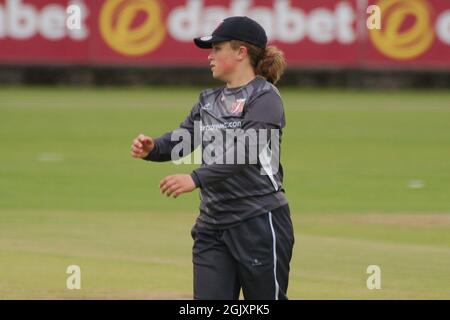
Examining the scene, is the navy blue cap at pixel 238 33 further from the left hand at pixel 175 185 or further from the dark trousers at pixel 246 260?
the dark trousers at pixel 246 260

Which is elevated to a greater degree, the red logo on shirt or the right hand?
the red logo on shirt

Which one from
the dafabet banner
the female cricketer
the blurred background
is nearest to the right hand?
the female cricketer

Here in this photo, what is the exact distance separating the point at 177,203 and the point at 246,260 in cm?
839

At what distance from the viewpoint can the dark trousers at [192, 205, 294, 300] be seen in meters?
7.71

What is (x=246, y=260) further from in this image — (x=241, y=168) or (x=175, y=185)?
(x=175, y=185)

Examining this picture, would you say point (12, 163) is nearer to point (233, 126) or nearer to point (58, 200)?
point (58, 200)

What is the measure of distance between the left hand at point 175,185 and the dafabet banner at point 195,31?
24.0 m

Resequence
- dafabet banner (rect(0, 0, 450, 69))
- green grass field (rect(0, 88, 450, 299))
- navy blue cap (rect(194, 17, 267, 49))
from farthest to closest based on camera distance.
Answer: dafabet banner (rect(0, 0, 450, 69)), green grass field (rect(0, 88, 450, 299)), navy blue cap (rect(194, 17, 267, 49))

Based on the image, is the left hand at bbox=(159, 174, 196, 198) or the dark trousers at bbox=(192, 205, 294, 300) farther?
the dark trousers at bbox=(192, 205, 294, 300)

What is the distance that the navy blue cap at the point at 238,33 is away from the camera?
25.6 ft

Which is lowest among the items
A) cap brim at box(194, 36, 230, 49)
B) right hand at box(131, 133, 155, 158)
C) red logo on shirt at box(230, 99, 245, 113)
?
right hand at box(131, 133, 155, 158)

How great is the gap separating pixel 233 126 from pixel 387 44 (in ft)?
79.5

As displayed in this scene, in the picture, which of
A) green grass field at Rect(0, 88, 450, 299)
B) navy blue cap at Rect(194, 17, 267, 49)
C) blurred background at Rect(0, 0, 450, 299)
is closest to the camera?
navy blue cap at Rect(194, 17, 267, 49)

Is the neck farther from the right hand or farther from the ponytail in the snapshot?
the right hand
